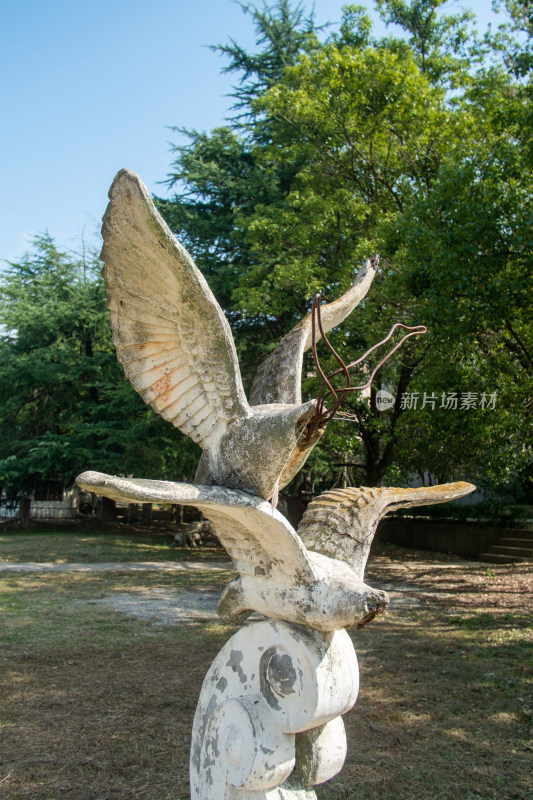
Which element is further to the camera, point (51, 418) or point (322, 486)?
point (51, 418)

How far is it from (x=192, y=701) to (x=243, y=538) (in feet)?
11.2

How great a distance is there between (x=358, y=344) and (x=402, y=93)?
173 inches

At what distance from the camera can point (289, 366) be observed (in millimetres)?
3236

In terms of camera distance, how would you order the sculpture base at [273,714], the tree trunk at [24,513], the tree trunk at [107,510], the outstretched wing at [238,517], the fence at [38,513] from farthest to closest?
the tree trunk at [107,510] → the fence at [38,513] → the tree trunk at [24,513] → the sculpture base at [273,714] → the outstretched wing at [238,517]

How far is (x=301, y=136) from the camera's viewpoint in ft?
43.4

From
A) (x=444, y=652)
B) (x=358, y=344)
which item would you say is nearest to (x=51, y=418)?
(x=358, y=344)

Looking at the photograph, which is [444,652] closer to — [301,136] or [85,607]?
[85,607]

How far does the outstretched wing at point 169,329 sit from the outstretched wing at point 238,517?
15.2 inches

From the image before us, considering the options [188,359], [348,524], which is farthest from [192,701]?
[188,359]

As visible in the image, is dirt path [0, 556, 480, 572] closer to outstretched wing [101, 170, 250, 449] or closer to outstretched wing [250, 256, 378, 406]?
outstretched wing [250, 256, 378, 406]

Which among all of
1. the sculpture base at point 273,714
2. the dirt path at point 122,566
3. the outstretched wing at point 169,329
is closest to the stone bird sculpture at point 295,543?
the sculpture base at point 273,714

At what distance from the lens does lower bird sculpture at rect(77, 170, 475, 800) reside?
254 centimetres

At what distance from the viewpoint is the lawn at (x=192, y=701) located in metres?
4.17

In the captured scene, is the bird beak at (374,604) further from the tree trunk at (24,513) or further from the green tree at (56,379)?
the tree trunk at (24,513)
